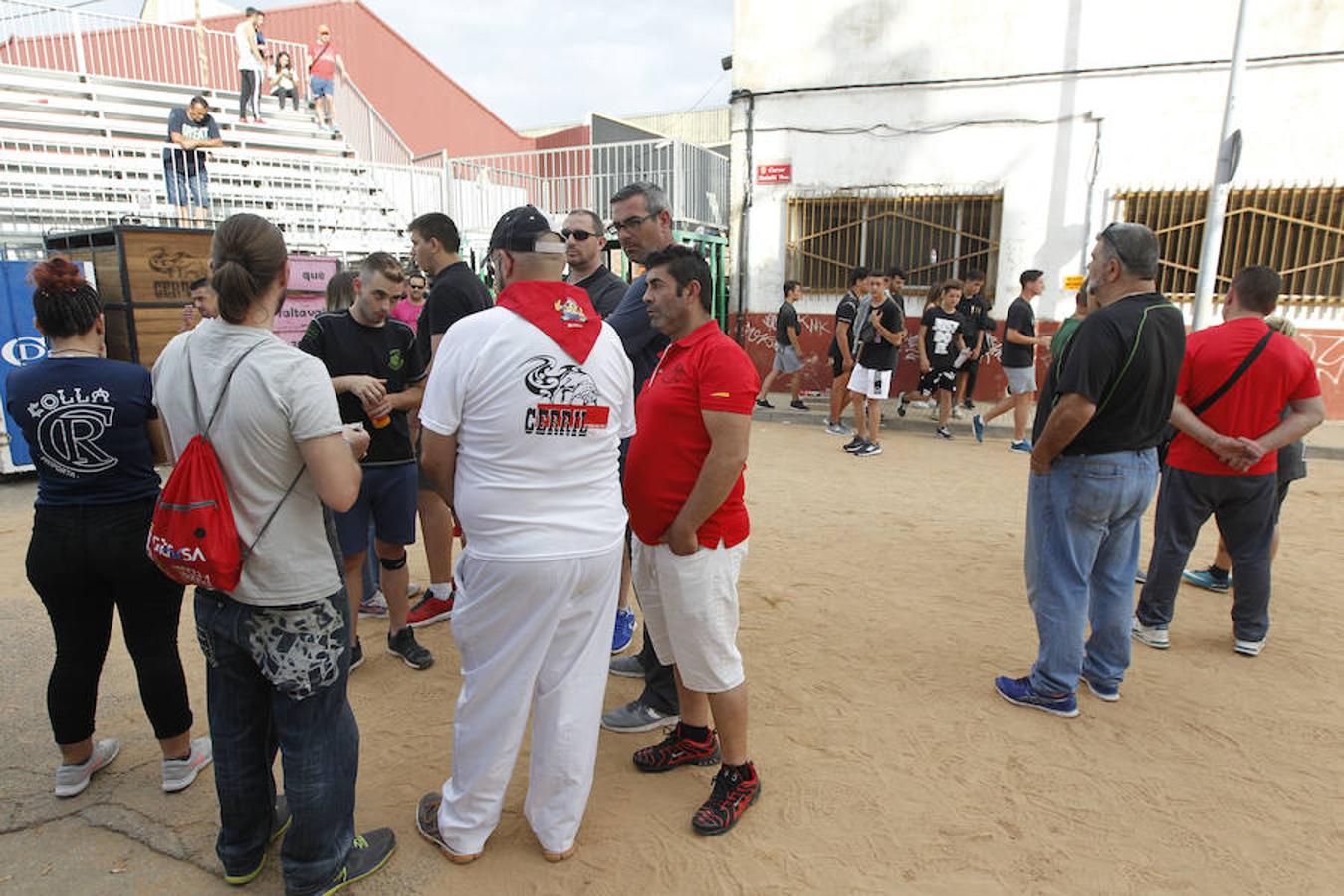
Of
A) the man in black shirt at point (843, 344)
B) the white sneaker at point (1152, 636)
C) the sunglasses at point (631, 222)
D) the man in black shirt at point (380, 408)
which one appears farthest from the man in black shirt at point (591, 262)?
the man in black shirt at point (843, 344)

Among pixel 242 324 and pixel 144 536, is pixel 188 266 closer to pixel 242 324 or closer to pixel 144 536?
pixel 144 536

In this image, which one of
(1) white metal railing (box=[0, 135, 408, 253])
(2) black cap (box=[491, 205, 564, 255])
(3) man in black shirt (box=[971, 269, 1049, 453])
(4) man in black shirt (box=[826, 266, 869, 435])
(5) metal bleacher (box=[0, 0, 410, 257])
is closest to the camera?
(2) black cap (box=[491, 205, 564, 255])

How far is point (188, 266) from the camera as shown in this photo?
25.7 feet

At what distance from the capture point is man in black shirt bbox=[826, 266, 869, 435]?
934 centimetres

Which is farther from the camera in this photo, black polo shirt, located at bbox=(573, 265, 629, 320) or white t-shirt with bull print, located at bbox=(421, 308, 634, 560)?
black polo shirt, located at bbox=(573, 265, 629, 320)

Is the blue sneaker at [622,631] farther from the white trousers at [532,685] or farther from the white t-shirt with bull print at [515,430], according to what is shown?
the white t-shirt with bull print at [515,430]

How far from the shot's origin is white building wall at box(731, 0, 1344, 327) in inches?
377

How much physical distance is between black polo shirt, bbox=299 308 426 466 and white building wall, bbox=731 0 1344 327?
8.90m

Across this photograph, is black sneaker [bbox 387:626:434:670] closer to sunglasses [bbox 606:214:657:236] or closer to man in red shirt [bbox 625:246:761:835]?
man in red shirt [bbox 625:246:761:835]

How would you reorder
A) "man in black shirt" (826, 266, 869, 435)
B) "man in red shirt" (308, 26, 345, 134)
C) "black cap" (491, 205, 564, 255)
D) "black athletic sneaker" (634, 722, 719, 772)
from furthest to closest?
"man in red shirt" (308, 26, 345, 134) → "man in black shirt" (826, 266, 869, 435) → "black athletic sneaker" (634, 722, 719, 772) → "black cap" (491, 205, 564, 255)

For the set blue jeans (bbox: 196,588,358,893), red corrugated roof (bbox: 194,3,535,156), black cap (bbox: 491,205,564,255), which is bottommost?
blue jeans (bbox: 196,588,358,893)

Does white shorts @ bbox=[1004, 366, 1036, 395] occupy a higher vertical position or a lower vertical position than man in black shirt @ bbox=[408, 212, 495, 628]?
lower

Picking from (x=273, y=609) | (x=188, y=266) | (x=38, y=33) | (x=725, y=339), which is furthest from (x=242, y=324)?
(x=38, y=33)

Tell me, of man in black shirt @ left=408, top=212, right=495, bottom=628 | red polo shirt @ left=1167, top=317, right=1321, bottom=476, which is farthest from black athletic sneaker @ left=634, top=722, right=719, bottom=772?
red polo shirt @ left=1167, top=317, right=1321, bottom=476
